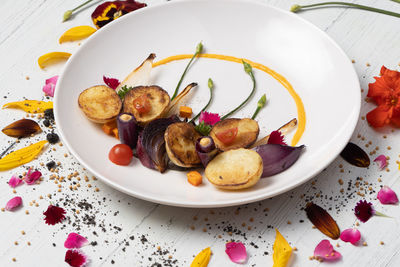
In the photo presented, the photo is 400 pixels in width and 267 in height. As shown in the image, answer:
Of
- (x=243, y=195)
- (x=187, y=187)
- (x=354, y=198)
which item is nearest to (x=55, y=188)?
(x=187, y=187)

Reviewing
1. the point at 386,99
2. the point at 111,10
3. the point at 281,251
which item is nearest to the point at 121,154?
the point at 281,251

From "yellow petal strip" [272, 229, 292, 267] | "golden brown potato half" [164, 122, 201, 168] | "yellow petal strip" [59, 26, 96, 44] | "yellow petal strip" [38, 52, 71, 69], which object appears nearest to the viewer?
"yellow petal strip" [272, 229, 292, 267]

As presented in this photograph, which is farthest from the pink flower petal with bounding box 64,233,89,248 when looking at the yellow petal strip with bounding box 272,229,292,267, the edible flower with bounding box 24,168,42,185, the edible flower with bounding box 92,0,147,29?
the edible flower with bounding box 92,0,147,29

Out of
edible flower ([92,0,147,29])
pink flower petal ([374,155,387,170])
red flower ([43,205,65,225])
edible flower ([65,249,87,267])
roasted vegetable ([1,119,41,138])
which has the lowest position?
pink flower petal ([374,155,387,170])

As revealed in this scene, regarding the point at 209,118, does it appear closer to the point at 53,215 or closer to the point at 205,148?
the point at 205,148

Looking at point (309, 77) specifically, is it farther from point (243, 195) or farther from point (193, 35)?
point (243, 195)

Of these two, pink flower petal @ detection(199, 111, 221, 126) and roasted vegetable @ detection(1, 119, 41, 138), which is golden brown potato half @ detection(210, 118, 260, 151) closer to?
pink flower petal @ detection(199, 111, 221, 126)

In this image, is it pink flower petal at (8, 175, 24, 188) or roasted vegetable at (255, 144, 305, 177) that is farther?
pink flower petal at (8, 175, 24, 188)
